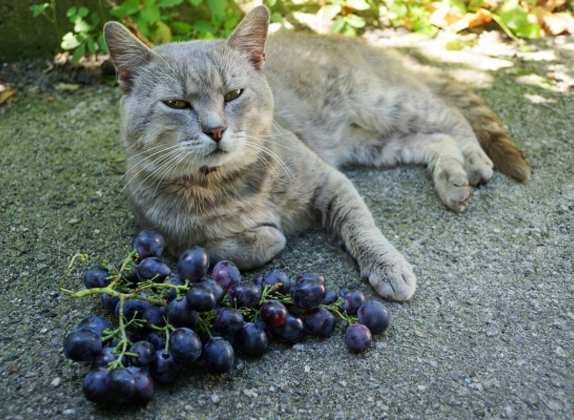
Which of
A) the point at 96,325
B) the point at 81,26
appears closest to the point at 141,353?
the point at 96,325

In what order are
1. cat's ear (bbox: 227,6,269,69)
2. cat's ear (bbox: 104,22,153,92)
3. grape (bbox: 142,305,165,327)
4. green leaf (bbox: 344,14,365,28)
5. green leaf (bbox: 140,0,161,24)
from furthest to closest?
green leaf (bbox: 344,14,365,28) → green leaf (bbox: 140,0,161,24) → cat's ear (bbox: 227,6,269,69) → cat's ear (bbox: 104,22,153,92) → grape (bbox: 142,305,165,327)

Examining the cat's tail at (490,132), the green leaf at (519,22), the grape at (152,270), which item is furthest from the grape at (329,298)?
the green leaf at (519,22)

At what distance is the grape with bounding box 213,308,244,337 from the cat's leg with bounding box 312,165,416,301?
63 centimetres

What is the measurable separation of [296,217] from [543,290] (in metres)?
1.04

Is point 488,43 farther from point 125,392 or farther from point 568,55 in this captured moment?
point 125,392

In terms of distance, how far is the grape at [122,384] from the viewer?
5.85 feet

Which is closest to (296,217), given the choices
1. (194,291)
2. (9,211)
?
(194,291)

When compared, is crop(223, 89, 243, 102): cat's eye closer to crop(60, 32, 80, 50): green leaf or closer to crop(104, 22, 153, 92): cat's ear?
crop(104, 22, 153, 92): cat's ear

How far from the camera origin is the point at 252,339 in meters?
2.05

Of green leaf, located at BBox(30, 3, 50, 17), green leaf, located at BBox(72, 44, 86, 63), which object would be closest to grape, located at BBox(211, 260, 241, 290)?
green leaf, located at BBox(72, 44, 86, 63)

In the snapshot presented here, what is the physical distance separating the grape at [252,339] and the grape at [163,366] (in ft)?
0.76

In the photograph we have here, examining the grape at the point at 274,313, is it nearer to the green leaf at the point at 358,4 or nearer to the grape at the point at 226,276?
the grape at the point at 226,276

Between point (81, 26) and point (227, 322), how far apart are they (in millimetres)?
2596

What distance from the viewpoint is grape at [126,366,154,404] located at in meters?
1.82
